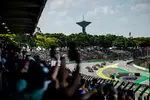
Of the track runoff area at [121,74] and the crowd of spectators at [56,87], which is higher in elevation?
the crowd of spectators at [56,87]

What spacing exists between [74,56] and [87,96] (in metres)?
0.67

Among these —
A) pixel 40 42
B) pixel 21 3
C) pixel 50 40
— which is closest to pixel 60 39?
pixel 50 40

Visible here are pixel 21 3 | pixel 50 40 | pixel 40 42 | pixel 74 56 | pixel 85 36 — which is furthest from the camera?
pixel 85 36

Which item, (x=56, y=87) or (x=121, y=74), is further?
(x=121, y=74)

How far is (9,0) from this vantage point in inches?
389

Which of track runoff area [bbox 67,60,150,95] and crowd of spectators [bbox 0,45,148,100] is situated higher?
crowd of spectators [bbox 0,45,148,100]

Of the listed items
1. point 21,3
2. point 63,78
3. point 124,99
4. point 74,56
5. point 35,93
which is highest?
point 21,3

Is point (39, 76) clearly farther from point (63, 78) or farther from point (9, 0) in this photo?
point (9, 0)

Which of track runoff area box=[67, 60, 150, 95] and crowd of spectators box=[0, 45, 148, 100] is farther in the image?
track runoff area box=[67, 60, 150, 95]

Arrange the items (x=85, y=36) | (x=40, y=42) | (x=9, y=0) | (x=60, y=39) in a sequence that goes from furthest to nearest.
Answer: (x=85, y=36)
(x=60, y=39)
(x=40, y=42)
(x=9, y=0)

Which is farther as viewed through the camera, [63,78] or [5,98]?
[5,98]

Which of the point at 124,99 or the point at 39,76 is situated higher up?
the point at 39,76

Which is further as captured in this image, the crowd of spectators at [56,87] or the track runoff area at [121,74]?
the track runoff area at [121,74]

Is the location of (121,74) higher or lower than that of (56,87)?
lower
